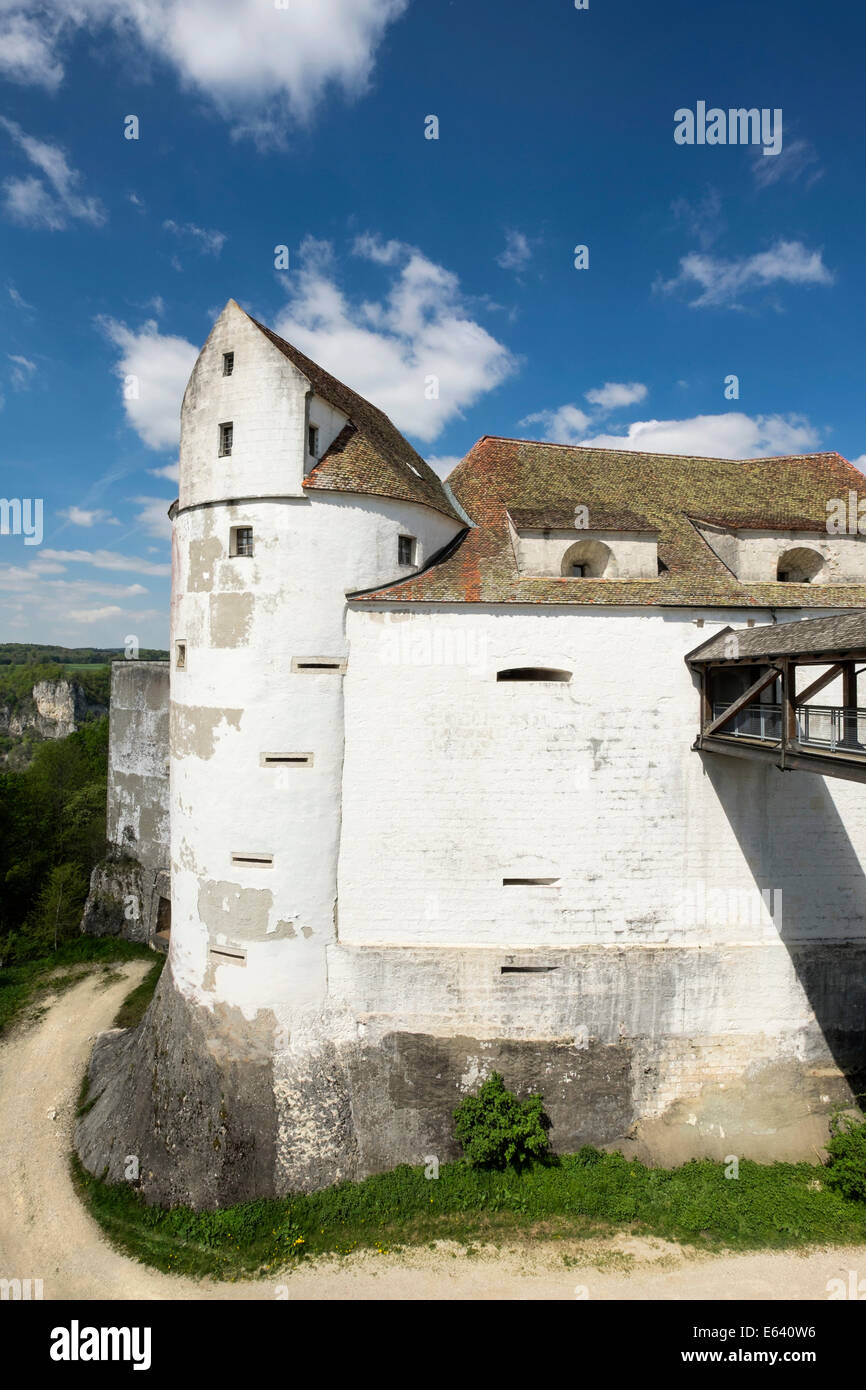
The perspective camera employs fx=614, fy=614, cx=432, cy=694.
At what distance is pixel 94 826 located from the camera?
→ 102 ft

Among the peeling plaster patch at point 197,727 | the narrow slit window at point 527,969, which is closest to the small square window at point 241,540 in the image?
the peeling plaster patch at point 197,727

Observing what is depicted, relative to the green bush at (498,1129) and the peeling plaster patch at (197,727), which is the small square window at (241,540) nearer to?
the peeling plaster patch at (197,727)

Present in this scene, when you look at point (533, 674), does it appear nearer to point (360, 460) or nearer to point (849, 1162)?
point (360, 460)

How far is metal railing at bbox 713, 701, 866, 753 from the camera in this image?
32.8ft

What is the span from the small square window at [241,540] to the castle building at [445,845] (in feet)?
0.14

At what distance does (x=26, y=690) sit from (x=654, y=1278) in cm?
10542

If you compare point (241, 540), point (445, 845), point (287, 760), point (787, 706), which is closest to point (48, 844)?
point (287, 760)

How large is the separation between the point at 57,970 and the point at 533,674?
21.5 meters

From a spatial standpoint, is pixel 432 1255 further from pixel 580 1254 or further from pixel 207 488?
pixel 207 488

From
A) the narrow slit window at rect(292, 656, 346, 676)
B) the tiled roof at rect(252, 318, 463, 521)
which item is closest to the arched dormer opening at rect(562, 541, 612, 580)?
the tiled roof at rect(252, 318, 463, 521)

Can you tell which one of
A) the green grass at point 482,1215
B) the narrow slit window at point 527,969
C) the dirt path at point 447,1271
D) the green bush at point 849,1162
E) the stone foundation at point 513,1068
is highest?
the narrow slit window at point 527,969

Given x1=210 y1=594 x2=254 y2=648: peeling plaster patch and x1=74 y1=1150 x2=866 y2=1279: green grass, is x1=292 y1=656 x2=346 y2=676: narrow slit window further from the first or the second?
x1=74 y1=1150 x2=866 y2=1279: green grass

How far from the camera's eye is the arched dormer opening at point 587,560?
14.9 m

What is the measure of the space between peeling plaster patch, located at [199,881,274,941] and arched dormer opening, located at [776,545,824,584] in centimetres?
1489
